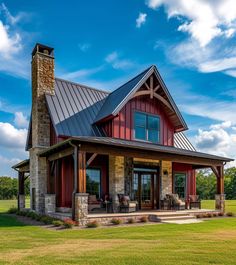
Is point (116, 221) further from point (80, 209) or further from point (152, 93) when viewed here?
point (152, 93)

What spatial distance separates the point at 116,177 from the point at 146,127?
3.97 meters

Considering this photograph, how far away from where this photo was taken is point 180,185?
20375 mm

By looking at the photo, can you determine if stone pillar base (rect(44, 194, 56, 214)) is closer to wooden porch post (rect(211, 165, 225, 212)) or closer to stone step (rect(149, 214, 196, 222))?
stone step (rect(149, 214, 196, 222))

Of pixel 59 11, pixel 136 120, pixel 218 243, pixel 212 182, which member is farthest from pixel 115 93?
pixel 212 182

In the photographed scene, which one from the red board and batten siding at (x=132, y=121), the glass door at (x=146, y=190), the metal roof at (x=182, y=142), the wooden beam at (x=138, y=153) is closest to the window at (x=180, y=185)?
the metal roof at (x=182, y=142)

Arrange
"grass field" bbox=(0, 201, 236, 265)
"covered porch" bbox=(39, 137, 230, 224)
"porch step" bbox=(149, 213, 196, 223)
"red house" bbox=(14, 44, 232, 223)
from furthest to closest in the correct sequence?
"red house" bbox=(14, 44, 232, 223)
"porch step" bbox=(149, 213, 196, 223)
"covered porch" bbox=(39, 137, 230, 224)
"grass field" bbox=(0, 201, 236, 265)

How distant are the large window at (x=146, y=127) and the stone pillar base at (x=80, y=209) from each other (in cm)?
629

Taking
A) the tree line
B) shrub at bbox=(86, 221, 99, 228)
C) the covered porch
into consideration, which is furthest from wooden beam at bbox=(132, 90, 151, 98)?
the tree line

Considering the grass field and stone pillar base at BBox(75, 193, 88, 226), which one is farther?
stone pillar base at BBox(75, 193, 88, 226)

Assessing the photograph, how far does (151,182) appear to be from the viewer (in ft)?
59.5

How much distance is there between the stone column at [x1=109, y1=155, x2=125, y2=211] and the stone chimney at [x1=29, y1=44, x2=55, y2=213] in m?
3.68

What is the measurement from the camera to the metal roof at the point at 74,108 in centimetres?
1633

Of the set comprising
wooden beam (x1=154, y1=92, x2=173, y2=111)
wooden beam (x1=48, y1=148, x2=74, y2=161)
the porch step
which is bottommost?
the porch step

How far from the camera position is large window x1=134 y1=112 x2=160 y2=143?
17922 millimetres
